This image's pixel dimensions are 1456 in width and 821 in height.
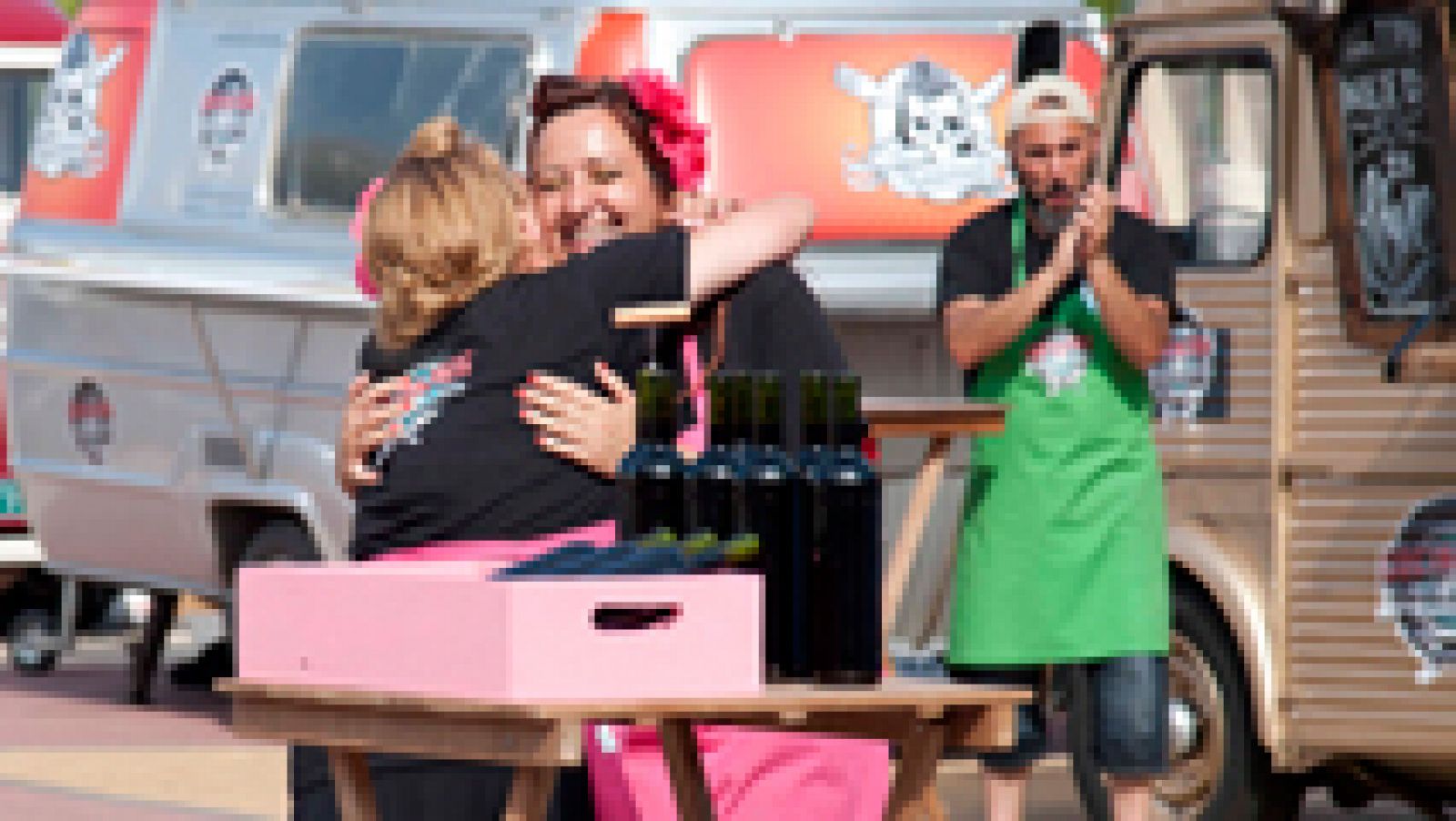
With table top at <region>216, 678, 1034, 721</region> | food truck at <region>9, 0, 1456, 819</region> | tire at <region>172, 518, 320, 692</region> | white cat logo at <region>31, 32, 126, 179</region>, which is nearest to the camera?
table top at <region>216, 678, 1034, 721</region>

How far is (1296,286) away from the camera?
30.4ft

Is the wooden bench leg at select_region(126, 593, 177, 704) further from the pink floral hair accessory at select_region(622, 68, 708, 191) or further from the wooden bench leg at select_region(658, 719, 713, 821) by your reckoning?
the wooden bench leg at select_region(658, 719, 713, 821)

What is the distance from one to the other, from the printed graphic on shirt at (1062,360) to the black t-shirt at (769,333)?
7.60ft

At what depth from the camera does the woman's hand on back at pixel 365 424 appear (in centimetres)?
506

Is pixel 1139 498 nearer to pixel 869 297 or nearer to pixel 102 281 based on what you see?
pixel 869 297

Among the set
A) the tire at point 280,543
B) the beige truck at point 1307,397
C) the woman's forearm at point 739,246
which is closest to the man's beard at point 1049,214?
the beige truck at point 1307,397

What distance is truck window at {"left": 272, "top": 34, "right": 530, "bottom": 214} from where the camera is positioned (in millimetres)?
11398

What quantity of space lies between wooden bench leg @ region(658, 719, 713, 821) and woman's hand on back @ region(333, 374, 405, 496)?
2.26ft

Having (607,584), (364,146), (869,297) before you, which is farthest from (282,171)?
(607,584)

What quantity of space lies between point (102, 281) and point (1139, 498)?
618cm

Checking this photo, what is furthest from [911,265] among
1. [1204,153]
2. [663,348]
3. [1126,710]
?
[663,348]

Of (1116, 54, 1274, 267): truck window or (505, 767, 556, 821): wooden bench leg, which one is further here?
(1116, 54, 1274, 267): truck window

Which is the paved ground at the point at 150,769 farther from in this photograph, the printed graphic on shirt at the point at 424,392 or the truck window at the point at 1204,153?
the printed graphic on shirt at the point at 424,392

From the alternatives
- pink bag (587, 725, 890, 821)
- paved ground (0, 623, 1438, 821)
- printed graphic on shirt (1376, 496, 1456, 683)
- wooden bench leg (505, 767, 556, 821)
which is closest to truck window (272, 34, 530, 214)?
paved ground (0, 623, 1438, 821)
